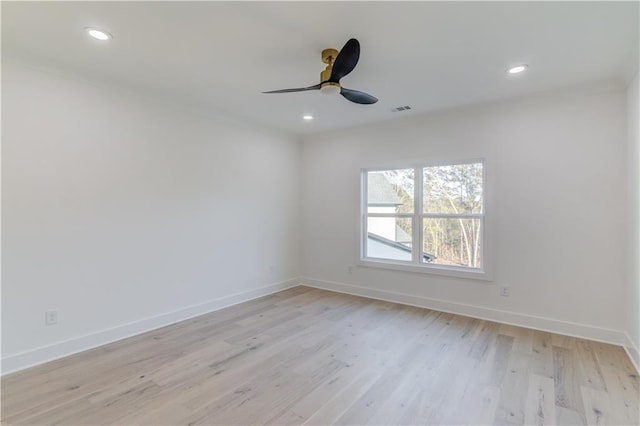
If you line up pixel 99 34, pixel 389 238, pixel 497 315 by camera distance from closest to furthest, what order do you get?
pixel 99 34 → pixel 497 315 → pixel 389 238

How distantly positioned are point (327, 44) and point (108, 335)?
3.40 meters

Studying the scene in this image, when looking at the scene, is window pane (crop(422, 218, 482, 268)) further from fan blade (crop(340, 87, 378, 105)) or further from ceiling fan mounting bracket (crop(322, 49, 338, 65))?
ceiling fan mounting bracket (crop(322, 49, 338, 65))

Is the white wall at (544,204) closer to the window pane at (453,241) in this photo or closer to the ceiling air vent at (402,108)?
the window pane at (453,241)

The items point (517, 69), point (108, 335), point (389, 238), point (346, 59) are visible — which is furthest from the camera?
point (389, 238)

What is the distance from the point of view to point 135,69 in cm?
289

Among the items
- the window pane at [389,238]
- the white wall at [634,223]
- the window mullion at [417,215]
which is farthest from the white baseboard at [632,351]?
the window pane at [389,238]

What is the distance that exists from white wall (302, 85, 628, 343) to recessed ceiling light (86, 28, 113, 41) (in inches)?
135

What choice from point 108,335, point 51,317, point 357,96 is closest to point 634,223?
point 357,96

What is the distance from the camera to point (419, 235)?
4.37 meters

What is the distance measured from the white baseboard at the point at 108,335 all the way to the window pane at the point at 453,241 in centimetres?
266

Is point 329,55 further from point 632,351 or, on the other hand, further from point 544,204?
point 632,351

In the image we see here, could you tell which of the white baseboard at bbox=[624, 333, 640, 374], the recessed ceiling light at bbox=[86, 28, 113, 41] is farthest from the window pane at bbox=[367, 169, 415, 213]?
the recessed ceiling light at bbox=[86, 28, 113, 41]

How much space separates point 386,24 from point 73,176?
119 inches

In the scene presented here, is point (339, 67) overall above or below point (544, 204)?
above
